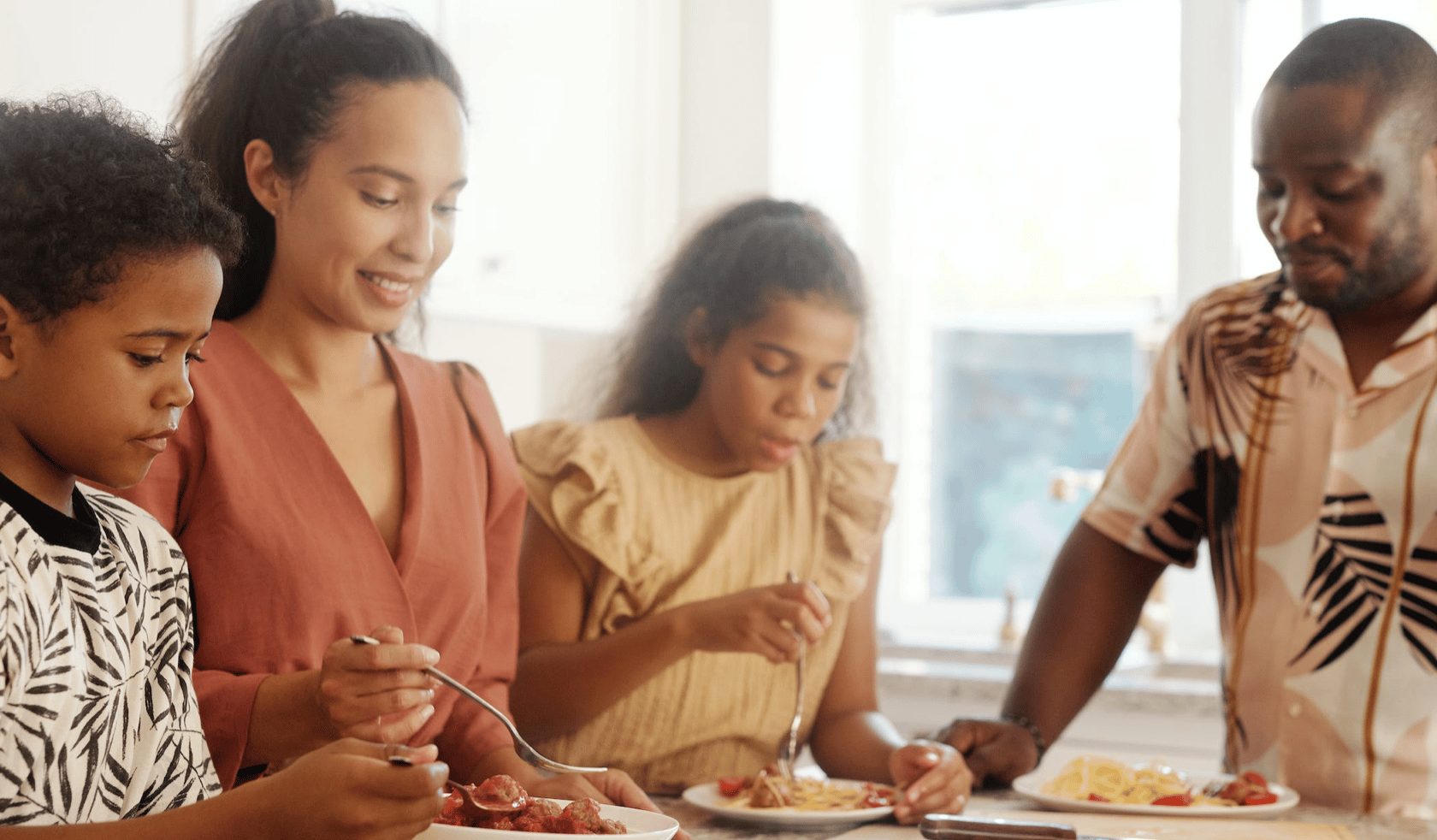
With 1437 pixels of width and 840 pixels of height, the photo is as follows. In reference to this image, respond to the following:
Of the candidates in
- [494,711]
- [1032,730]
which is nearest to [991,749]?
[1032,730]

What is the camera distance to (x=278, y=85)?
1319mm

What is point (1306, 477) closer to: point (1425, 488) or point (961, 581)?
point (1425, 488)

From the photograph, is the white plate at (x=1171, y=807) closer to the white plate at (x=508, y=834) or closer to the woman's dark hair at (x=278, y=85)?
the white plate at (x=508, y=834)

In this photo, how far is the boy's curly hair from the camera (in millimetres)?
919

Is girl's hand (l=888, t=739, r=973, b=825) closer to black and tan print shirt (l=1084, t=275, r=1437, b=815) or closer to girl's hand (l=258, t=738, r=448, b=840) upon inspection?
black and tan print shirt (l=1084, t=275, r=1437, b=815)

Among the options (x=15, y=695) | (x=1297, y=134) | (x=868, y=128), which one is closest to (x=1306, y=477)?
(x=1297, y=134)

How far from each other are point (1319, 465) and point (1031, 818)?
641 millimetres

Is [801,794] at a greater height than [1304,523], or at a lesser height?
lesser

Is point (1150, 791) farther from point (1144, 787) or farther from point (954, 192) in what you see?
point (954, 192)

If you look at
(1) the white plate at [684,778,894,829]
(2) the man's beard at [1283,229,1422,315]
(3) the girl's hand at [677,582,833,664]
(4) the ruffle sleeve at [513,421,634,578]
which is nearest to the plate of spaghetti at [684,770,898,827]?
(1) the white plate at [684,778,894,829]

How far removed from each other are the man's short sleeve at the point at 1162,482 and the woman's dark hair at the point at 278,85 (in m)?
0.98

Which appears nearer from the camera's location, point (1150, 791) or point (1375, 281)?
point (1150, 791)

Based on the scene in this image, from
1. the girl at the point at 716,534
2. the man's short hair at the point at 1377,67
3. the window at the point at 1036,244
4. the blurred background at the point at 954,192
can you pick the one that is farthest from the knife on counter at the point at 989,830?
the window at the point at 1036,244

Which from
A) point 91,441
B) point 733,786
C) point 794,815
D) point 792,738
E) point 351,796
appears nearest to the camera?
point 351,796
